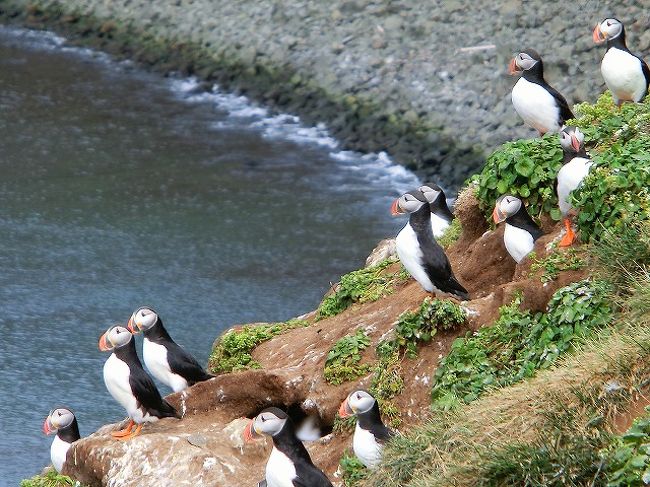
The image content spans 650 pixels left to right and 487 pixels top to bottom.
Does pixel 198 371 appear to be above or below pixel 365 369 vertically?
below

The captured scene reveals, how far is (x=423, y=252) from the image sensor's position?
37.0ft

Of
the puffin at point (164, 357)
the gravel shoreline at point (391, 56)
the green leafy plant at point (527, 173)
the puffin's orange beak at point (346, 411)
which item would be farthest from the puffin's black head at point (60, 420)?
the gravel shoreline at point (391, 56)

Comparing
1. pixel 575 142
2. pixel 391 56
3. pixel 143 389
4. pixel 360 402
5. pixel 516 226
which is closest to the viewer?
pixel 360 402

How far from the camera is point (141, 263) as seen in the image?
2227cm

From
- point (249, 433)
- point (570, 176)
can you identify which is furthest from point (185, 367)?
point (570, 176)

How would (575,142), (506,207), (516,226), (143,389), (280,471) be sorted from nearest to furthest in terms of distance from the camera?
(280,471) < (575,142) < (506,207) < (516,226) < (143,389)

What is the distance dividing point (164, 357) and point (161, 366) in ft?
0.39

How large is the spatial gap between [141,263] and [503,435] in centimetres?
1443

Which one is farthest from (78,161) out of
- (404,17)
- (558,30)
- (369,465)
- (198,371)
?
(369,465)

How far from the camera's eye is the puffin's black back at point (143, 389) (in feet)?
39.5

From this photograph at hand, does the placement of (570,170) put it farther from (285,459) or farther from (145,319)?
(145,319)

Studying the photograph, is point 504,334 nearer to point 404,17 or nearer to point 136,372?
point 136,372

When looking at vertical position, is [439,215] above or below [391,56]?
above

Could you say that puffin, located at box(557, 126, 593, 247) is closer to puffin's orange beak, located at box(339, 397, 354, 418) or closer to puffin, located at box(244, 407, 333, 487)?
puffin's orange beak, located at box(339, 397, 354, 418)
